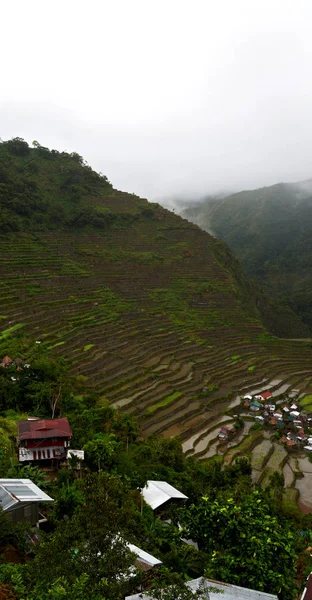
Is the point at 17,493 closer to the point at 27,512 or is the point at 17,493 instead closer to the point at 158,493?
the point at 27,512

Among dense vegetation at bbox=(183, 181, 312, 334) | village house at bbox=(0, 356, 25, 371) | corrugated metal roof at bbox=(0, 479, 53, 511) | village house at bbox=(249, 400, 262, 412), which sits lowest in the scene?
village house at bbox=(249, 400, 262, 412)

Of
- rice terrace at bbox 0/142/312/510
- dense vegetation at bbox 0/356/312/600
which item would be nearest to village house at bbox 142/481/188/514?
dense vegetation at bbox 0/356/312/600

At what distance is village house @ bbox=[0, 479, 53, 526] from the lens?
6258 mm

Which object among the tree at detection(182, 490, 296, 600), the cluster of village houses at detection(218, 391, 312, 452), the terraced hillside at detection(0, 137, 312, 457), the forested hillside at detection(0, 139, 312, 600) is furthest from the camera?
the terraced hillside at detection(0, 137, 312, 457)

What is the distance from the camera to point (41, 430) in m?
9.51

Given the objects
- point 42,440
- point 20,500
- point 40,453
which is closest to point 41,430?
point 42,440

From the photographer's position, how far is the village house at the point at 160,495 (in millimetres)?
8555

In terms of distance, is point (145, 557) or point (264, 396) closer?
point (145, 557)

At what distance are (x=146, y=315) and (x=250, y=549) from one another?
21.6 metres

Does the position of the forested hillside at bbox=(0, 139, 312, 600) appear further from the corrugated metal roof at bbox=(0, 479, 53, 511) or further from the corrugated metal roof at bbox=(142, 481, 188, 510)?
the corrugated metal roof at bbox=(0, 479, 53, 511)

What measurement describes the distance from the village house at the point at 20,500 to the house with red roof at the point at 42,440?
2407mm

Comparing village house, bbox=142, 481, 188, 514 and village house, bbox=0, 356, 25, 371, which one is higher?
village house, bbox=0, 356, 25, 371

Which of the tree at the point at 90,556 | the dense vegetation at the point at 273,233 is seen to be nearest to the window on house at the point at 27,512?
the tree at the point at 90,556

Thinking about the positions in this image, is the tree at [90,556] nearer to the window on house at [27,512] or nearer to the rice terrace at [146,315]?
the window on house at [27,512]
